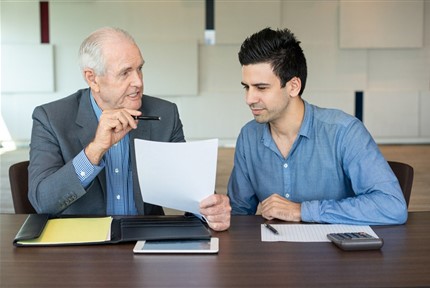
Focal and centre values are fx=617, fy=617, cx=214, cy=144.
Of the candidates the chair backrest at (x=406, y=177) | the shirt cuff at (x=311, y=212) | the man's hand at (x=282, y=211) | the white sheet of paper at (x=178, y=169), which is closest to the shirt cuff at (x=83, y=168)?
the white sheet of paper at (x=178, y=169)

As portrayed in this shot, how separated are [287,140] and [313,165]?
15cm

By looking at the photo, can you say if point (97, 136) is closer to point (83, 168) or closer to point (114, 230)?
point (83, 168)

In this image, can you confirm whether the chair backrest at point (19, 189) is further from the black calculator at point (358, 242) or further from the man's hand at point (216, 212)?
the black calculator at point (358, 242)

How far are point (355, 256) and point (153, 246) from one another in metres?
Result: 0.57

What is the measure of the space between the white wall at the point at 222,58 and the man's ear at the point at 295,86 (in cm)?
628

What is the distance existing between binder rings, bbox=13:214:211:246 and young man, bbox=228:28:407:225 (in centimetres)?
56

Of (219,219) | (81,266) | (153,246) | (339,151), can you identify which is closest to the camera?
(81,266)

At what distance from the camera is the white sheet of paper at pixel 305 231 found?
1852 millimetres

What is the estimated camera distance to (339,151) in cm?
245

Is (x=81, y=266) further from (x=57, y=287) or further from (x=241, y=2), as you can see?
(x=241, y=2)

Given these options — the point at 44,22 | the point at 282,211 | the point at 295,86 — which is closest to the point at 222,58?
the point at 44,22

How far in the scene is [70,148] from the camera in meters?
2.45

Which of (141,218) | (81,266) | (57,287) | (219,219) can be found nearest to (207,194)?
(219,219)

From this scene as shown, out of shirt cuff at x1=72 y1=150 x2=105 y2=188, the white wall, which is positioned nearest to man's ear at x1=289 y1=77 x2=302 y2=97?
shirt cuff at x1=72 y1=150 x2=105 y2=188
